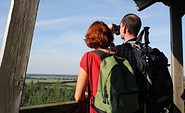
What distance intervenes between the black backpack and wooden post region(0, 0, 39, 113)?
36.9 inches

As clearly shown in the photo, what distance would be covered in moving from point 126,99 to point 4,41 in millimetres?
850

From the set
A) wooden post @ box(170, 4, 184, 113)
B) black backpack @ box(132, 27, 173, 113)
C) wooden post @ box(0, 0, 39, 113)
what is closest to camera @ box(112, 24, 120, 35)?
black backpack @ box(132, 27, 173, 113)

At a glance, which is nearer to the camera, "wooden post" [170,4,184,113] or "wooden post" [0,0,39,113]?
"wooden post" [0,0,39,113]

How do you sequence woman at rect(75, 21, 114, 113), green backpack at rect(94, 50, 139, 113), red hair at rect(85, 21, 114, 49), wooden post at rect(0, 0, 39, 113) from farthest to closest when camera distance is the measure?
red hair at rect(85, 21, 114, 49)
woman at rect(75, 21, 114, 113)
green backpack at rect(94, 50, 139, 113)
wooden post at rect(0, 0, 39, 113)

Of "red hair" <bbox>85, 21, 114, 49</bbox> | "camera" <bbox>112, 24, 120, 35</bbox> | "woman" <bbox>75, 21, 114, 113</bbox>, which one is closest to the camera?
"woman" <bbox>75, 21, 114, 113</bbox>

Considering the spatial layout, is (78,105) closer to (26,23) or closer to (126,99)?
(126,99)

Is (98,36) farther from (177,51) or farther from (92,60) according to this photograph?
(177,51)

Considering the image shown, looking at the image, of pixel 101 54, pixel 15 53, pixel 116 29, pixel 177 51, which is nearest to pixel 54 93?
pixel 177 51

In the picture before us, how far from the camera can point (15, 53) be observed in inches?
61.0

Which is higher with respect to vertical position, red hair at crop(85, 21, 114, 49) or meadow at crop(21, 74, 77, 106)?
red hair at crop(85, 21, 114, 49)

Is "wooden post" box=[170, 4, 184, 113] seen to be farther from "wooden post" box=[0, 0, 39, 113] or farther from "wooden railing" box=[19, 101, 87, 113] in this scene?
"wooden post" box=[0, 0, 39, 113]

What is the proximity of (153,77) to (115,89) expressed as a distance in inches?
18.6

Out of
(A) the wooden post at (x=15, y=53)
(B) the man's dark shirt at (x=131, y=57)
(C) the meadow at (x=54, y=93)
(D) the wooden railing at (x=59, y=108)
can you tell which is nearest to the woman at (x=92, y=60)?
(B) the man's dark shirt at (x=131, y=57)

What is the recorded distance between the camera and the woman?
6.58 ft
